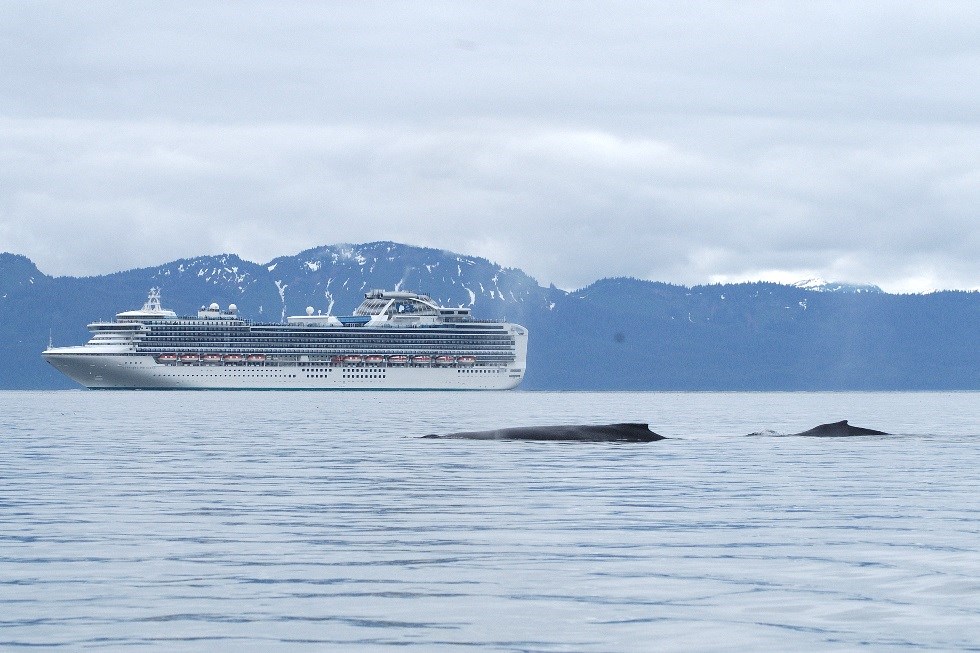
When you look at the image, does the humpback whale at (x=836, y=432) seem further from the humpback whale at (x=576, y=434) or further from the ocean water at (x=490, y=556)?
the ocean water at (x=490, y=556)

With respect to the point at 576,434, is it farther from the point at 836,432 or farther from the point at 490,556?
the point at 490,556

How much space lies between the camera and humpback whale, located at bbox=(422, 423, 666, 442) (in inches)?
2665

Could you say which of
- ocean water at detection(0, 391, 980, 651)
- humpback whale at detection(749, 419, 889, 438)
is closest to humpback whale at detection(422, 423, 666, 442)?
humpback whale at detection(749, 419, 889, 438)

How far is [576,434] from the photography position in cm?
6838

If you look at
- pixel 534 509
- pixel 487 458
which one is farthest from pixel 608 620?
pixel 487 458

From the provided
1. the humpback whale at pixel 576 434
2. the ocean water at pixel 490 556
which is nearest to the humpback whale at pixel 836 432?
the humpback whale at pixel 576 434

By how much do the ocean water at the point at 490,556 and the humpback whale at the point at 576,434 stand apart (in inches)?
642

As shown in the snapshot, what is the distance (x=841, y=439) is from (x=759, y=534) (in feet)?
145

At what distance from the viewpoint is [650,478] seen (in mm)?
43844

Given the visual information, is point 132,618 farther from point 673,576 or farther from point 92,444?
point 92,444

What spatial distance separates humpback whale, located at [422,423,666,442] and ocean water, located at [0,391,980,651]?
1631 centimetres

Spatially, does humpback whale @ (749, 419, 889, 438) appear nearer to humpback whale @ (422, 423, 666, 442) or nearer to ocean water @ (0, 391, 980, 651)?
humpback whale @ (422, 423, 666, 442)

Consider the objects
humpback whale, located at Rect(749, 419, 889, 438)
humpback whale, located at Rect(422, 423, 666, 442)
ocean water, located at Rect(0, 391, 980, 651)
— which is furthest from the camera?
humpback whale, located at Rect(749, 419, 889, 438)

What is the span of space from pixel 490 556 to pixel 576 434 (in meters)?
43.5
